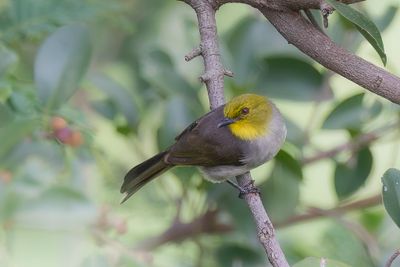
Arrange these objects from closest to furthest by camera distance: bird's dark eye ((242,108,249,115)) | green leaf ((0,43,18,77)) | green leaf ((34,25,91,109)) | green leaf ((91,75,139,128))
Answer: green leaf ((0,43,18,77))
green leaf ((34,25,91,109))
bird's dark eye ((242,108,249,115))
green leaf ((91,75,139,128))

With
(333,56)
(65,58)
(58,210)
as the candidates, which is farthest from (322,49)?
(65,58)

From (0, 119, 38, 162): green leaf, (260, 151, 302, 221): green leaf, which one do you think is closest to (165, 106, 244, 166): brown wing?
(260, 151, 302, 221): green leaf

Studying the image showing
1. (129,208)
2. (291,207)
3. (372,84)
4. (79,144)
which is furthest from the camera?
(129,208)

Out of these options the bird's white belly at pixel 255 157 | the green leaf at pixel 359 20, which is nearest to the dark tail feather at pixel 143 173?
the bird's white belly at pixel 255 157

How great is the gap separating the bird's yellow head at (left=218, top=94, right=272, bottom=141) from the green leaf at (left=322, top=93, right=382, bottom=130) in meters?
0.19

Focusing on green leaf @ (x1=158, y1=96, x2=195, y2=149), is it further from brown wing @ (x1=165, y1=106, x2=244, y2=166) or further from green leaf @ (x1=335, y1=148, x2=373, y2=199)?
green leaf @ (x1=335, y1=148, x2=373, y2=199)

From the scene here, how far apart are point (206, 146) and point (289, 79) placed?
1.08 ft

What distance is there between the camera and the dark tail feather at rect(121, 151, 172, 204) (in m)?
2.39

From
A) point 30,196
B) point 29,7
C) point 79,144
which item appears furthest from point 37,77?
point 30,196

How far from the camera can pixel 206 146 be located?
2516 millimetres

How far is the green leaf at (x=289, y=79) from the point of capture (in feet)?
8.35

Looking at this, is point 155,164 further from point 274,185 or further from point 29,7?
point 29,7

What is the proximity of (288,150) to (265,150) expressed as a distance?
0.25 m

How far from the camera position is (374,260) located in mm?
2391
